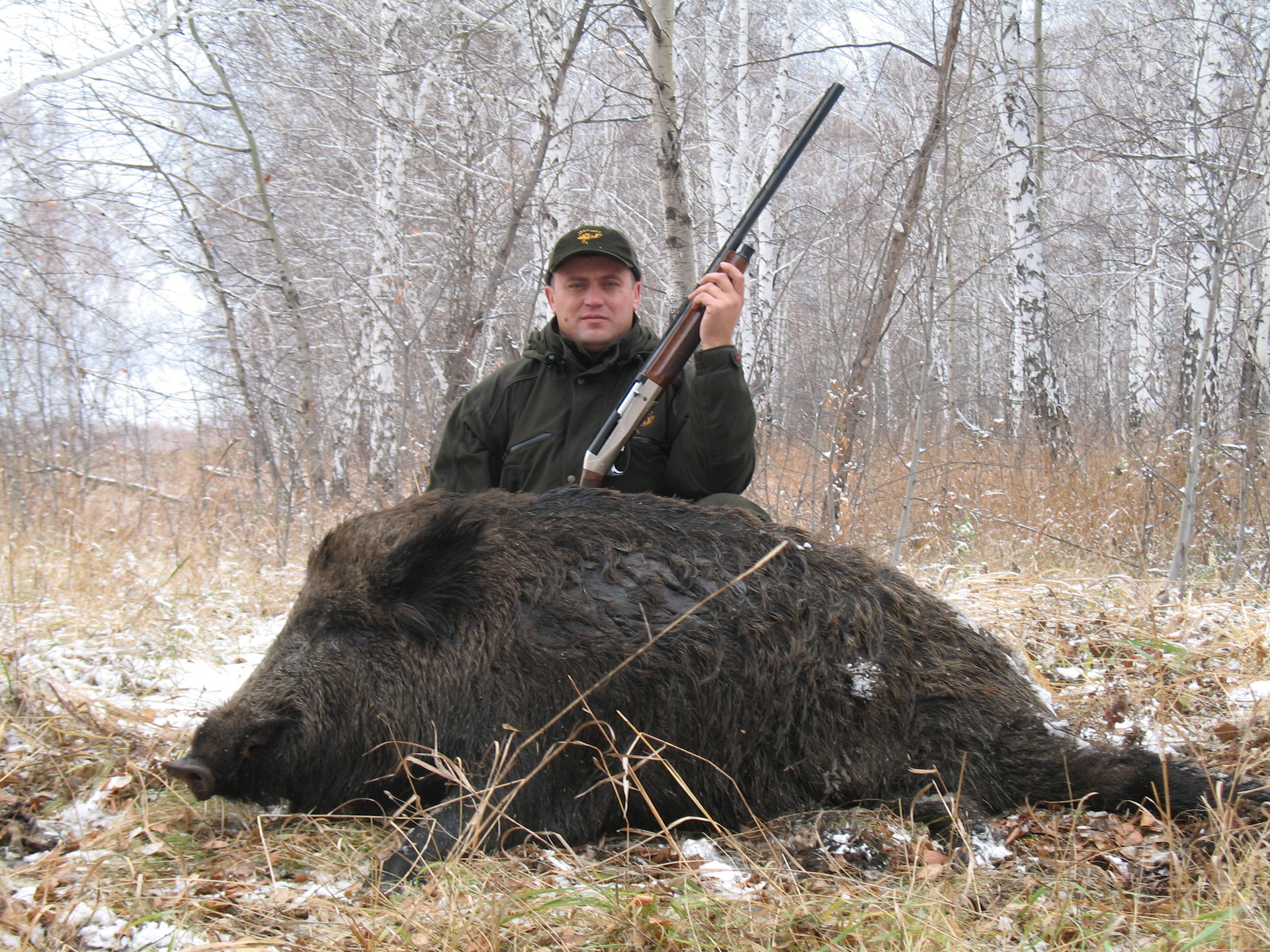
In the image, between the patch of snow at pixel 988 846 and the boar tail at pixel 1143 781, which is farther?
the boar tail at pixel 1143 781

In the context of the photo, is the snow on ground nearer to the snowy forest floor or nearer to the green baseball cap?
the snowy forest floor

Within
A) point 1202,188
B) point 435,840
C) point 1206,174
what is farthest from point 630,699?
point 1206,174

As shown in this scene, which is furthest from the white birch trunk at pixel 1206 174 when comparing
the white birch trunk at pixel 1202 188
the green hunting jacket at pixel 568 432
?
→ the green hunting jacket at pixel 568 432

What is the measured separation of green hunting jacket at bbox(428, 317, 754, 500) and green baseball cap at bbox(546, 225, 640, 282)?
0.98 ft

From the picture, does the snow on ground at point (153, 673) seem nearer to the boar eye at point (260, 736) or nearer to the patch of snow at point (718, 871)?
the boar eye at point (260, 736)

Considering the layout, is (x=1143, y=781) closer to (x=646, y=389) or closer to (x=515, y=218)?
(x=646, y=389)

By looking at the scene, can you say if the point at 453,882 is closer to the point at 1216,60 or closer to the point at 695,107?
the point at 1216,60

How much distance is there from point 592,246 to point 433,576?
1659 millimetres

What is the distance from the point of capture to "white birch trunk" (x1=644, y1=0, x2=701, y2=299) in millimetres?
4203

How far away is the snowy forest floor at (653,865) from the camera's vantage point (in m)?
1.70

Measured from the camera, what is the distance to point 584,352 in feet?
12.3

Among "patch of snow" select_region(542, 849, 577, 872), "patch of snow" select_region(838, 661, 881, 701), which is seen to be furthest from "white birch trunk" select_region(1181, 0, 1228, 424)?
"patch of snow" select_region(542, 849, 577, 872)

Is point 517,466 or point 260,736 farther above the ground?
point 517,466

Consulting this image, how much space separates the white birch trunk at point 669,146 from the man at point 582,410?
2.22 ft
